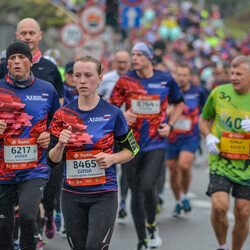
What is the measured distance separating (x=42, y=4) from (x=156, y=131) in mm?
22629

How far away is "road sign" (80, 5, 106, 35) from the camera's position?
17266 mm

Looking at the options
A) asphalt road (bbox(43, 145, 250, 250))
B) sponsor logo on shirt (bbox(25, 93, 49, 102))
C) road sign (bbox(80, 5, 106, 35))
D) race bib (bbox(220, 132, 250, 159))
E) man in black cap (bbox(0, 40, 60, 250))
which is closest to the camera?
man in black cap (bbox(0, 40, 60, 250))

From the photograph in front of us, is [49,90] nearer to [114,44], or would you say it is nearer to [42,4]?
[114,44]

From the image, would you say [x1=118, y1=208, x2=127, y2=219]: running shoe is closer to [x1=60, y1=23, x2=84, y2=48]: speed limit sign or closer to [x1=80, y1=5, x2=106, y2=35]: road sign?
[x1=80, y1=5, x2=106, y2=35]: road sign

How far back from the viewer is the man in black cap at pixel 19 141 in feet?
18.9

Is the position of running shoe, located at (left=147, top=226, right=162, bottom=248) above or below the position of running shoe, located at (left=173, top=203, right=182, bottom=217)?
above

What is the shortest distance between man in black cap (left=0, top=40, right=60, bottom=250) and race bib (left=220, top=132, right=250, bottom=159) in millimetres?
2029

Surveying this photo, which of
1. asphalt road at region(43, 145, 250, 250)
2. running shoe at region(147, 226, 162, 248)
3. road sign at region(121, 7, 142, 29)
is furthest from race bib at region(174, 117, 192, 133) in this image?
road sign at region(121, 7, 142, 29)

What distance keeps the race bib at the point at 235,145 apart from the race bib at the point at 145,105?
39.0 inches

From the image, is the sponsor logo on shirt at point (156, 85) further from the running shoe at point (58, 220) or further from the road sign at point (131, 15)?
the road sign at point (131, 15)

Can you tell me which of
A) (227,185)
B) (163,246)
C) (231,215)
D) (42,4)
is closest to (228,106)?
(227,185)

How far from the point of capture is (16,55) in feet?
19.2

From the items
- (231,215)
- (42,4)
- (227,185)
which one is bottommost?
(231,215)

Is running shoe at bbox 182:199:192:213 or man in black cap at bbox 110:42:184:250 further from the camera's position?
running shoe at bbox 182:199:192:213
